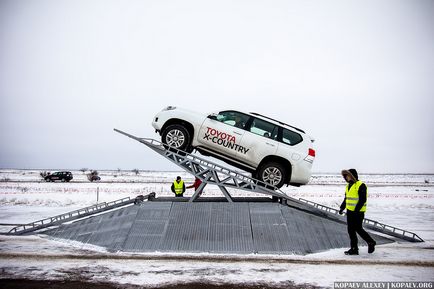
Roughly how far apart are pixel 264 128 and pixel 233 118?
3.08ft

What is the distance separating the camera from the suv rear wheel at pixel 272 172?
1012 cm

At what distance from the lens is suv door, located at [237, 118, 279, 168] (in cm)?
1001

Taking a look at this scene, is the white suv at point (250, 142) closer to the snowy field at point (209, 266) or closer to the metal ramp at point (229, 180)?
the metal ramp at point (229, 180)

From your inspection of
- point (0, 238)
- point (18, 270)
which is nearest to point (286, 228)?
point (18, 270)

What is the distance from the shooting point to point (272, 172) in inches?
399

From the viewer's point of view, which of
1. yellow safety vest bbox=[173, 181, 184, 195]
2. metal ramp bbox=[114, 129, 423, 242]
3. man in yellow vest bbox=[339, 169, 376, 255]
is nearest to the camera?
man in yellow vest bbox=[339, 169, 376, 255]

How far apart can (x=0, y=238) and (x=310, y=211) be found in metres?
8.93

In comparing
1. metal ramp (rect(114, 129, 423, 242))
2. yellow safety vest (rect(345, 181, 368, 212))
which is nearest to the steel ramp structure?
metal ramp (rect(114, 129, 423, 242))

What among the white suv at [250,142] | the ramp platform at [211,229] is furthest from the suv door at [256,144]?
the ramp platform at [211,229]

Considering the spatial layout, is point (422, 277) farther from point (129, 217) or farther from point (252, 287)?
point (129, 217)

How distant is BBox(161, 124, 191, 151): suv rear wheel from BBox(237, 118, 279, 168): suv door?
1.58 metres

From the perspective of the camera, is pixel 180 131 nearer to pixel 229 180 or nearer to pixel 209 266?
pixel 229 180

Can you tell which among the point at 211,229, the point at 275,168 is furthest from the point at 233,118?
the point at 211,229

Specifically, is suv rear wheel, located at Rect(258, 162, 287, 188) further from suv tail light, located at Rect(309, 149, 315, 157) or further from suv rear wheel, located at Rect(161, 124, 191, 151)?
suv rear wheel, located at Rect(161, 124, 191, 151)
